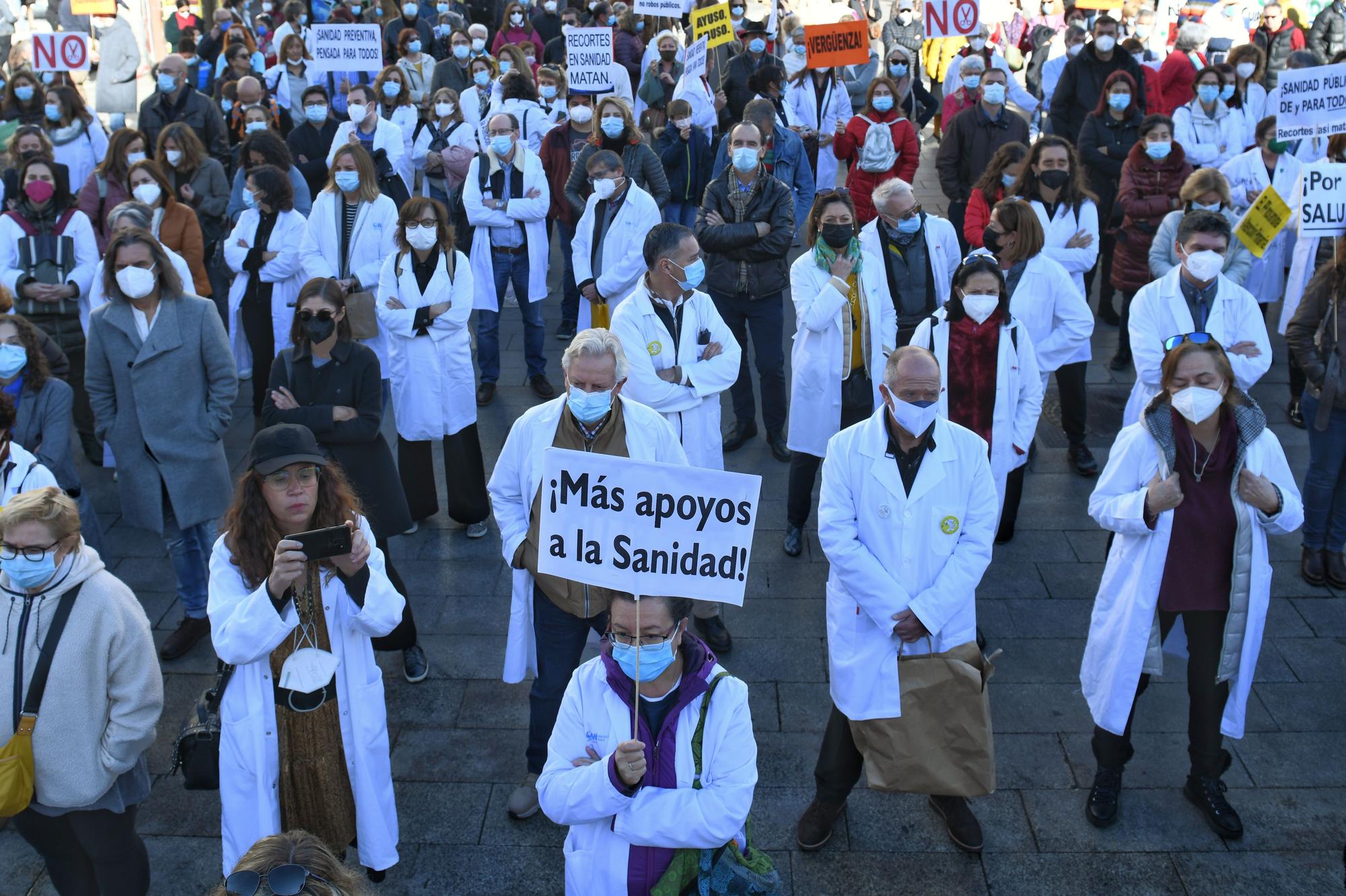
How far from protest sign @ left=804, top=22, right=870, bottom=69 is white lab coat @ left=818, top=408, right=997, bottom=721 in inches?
316

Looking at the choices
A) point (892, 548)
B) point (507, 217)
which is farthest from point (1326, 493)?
point (507, 217)

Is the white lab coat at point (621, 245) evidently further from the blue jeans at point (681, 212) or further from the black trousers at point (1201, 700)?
the black trousers at point (1201, 700)

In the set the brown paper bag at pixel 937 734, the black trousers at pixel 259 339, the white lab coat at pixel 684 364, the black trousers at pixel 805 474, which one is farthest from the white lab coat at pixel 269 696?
the black trousers at pixel 259 339

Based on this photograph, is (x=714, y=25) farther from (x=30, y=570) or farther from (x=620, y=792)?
(x=620, y=792)

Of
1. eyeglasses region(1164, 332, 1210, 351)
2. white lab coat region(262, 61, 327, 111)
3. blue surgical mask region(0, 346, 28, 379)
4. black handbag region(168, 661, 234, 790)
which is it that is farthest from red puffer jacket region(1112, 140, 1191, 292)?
white lab coat region(262, 61, 327, 111)

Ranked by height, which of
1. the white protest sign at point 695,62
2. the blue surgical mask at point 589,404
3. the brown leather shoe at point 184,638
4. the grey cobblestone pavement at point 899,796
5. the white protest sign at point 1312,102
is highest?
the white protest sign at point 695,62

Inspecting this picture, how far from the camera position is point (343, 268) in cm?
891

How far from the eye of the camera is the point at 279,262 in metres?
9.09

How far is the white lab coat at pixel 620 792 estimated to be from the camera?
12.1ft

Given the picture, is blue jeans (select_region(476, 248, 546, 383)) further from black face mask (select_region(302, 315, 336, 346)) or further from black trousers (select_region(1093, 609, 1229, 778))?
black trousers (select_region(1093, 609, 1229, 778))

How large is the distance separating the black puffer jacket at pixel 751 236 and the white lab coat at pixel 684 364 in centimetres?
192

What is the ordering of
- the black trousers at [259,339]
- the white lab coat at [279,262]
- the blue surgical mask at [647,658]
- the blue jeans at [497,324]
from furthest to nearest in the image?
the blue jeans at [497,324] < the black trousers at [259,339] < the white lab coat at [279,262] < the blue surgical mask at [647,658]

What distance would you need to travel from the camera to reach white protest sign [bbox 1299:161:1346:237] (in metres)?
7.78

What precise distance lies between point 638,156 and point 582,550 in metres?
6.63
